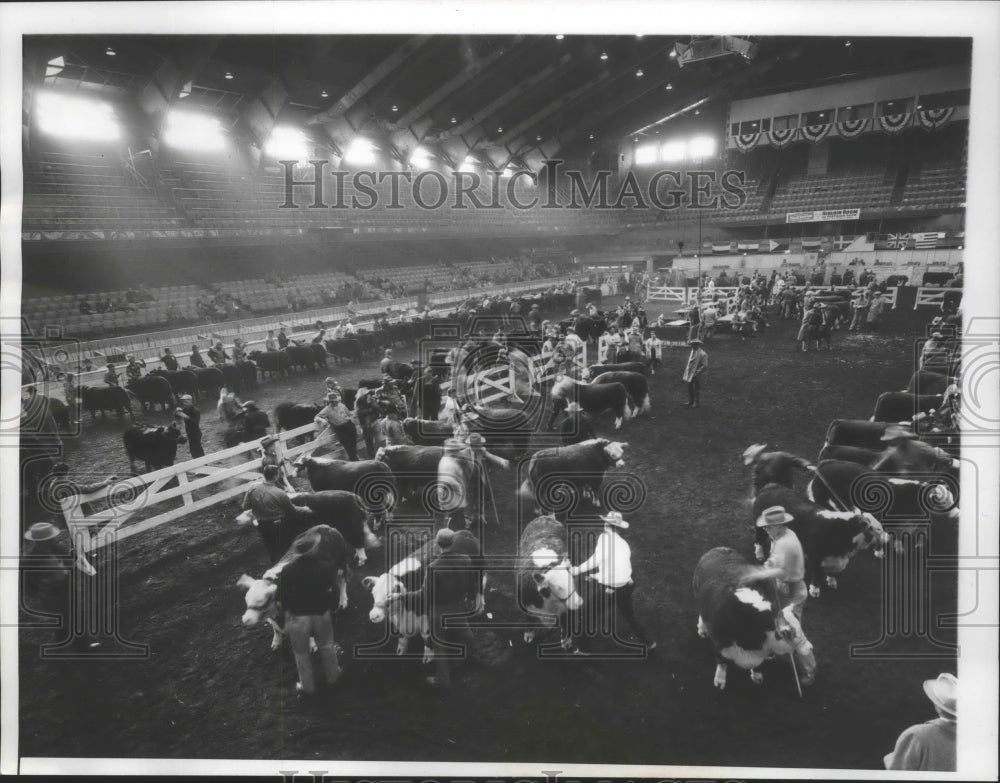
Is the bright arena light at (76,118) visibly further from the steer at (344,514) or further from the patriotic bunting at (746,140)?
the patriotic bunting at (746,140)

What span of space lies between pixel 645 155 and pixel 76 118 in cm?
530

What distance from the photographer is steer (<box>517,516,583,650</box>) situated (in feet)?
10.1

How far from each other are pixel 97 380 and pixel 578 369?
565cm

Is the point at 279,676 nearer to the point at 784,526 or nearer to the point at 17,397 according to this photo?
the point at 17,397

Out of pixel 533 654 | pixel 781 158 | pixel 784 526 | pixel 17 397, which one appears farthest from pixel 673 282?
pixel 17 397

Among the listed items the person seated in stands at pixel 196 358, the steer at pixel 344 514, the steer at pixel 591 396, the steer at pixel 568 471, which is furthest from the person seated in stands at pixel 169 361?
the steer at pixel 591 396

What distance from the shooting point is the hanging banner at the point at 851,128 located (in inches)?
267

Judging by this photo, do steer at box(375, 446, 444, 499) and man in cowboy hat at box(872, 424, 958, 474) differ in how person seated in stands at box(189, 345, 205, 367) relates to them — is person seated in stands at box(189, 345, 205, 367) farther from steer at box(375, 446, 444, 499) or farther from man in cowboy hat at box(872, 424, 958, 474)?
man in cowboy hat at box(872, 424, 958, 474)

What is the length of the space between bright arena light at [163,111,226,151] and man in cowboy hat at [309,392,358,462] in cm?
310

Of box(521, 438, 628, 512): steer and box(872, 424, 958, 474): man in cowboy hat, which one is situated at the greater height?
box(872, 424, 958, 474): man in cowboy hat

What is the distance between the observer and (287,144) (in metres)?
4.04

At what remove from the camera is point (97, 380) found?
4836mm

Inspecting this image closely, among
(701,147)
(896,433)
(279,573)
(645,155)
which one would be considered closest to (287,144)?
(645,155)

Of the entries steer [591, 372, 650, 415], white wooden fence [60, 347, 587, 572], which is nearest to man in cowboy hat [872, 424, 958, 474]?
steer [591, 372, 650, 415]
